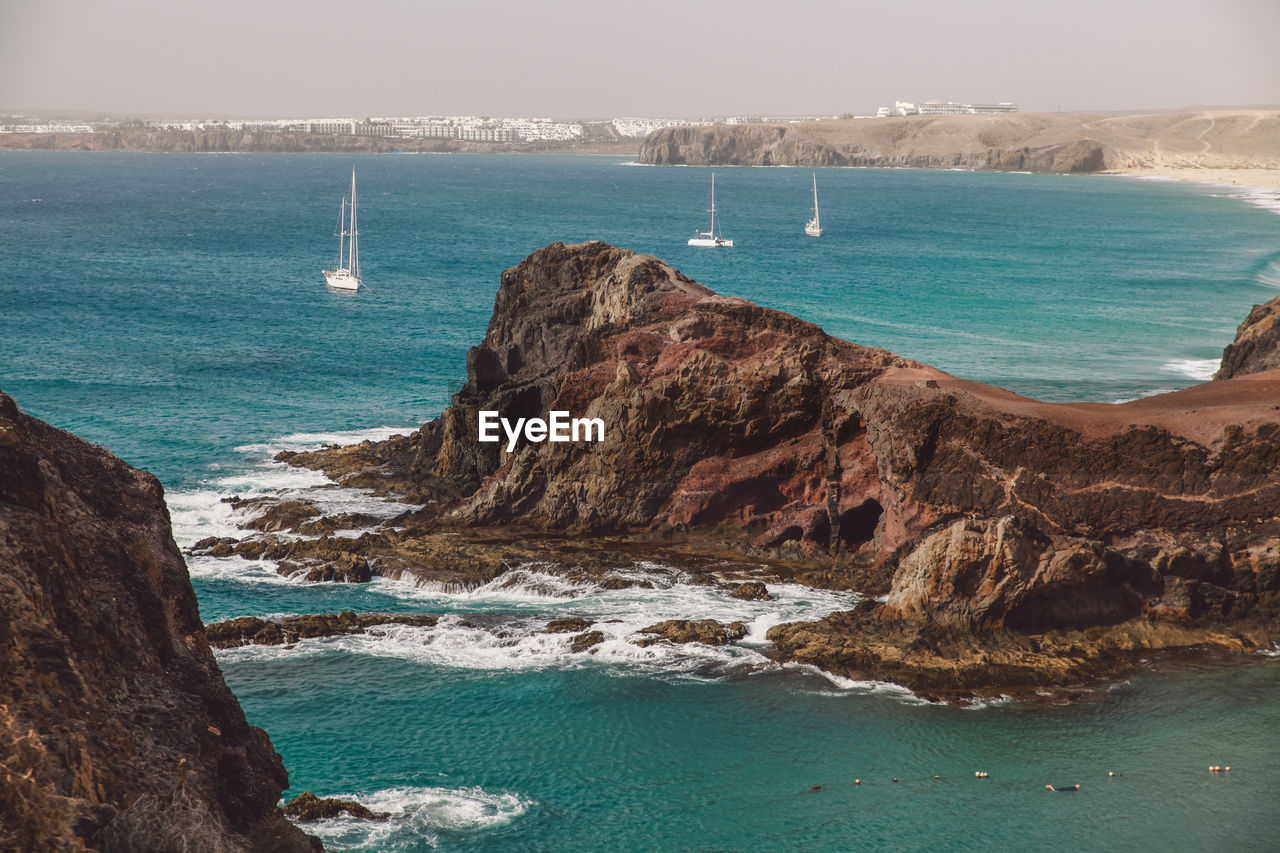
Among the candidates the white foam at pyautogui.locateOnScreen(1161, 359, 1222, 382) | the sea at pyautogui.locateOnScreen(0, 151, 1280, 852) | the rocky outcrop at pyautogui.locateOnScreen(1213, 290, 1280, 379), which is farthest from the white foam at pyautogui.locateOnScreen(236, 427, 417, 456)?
the white foam at pyautogui.locateOnScreen(1161, 359, 1222, 382)

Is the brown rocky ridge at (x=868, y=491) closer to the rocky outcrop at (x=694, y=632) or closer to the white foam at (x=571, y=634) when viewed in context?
the white foam at (x=571, y=634)

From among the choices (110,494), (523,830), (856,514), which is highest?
(110,494)

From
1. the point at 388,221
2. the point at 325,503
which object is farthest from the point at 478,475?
the point at 388,221

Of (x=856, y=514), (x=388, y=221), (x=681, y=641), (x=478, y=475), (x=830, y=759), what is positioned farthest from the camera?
(x=388, y=221)

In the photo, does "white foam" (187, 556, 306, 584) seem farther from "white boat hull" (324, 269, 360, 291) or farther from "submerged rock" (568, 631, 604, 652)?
"white boat hull" (324, 269, 360, 291)

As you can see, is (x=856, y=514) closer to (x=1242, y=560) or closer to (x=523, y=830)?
(x=1242, y=560)

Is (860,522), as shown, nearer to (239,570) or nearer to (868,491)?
(868,491)
